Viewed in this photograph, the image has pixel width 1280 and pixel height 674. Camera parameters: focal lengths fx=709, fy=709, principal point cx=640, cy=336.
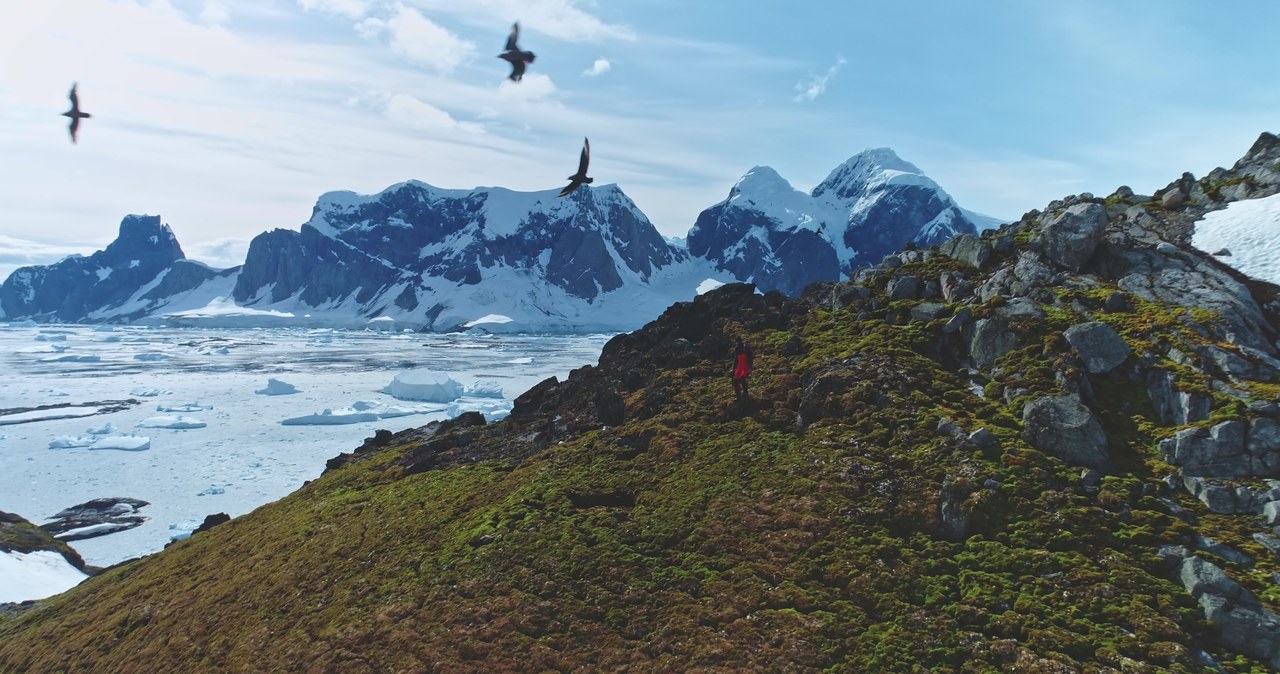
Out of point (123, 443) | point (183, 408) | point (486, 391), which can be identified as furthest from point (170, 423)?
point (486, 391)

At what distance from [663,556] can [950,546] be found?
5703mm

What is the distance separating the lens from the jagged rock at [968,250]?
23906mm

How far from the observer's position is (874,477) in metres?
15.9

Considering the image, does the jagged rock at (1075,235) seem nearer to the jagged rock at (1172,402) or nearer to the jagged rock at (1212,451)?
the jagged rock at (1172,402)

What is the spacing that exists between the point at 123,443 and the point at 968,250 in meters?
69.6

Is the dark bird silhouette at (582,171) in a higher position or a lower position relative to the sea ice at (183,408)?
higher

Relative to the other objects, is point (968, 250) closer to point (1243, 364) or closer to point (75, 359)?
point (1243, 364)

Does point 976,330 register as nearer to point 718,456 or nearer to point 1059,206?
point 718,456

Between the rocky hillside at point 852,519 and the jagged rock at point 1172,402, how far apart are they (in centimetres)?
6

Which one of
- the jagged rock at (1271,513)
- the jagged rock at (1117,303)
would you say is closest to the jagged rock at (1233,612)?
the jagged rock at (1271,513)

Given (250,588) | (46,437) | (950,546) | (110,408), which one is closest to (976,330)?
(950,546)

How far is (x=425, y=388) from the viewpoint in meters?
91.6

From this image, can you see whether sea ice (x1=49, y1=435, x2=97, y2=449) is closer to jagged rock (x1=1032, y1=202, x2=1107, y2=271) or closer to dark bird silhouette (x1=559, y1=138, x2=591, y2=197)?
dark bird silhouette (x1=559, y1=138, x2=591, y2=197)

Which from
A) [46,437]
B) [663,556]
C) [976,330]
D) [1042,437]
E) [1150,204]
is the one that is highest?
[1150,204]
